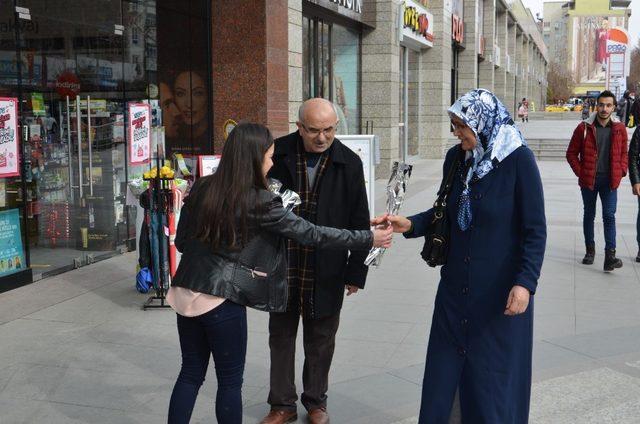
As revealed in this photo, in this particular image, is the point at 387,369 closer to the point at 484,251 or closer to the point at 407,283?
the point at 484,251

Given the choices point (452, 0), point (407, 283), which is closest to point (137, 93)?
point (407, 283)

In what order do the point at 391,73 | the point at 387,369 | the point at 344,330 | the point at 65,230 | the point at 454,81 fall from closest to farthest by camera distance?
the point at 387,369 < the point at 344,330 < the point at 65,230 < the point at 391,73 < the point at 454,81

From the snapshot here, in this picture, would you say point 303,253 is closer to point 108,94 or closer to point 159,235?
point 159,235

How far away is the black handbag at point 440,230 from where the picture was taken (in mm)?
3643

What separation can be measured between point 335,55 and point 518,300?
13.9 m

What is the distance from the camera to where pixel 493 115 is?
3412 mm

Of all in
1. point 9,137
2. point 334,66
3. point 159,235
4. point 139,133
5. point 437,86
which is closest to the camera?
point 159,235

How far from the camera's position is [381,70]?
17.8 meters

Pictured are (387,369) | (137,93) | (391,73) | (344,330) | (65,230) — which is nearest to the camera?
(387,369)

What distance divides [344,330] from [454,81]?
23.9m

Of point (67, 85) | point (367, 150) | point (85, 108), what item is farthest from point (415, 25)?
point (67, 85)

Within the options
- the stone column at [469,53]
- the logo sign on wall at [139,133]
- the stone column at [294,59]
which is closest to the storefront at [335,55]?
the stone column at [294,59]

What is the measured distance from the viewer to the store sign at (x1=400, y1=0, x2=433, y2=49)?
18781mm

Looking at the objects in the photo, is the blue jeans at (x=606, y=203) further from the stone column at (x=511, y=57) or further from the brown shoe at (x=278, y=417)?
the stone column at (x=511, y=57)
